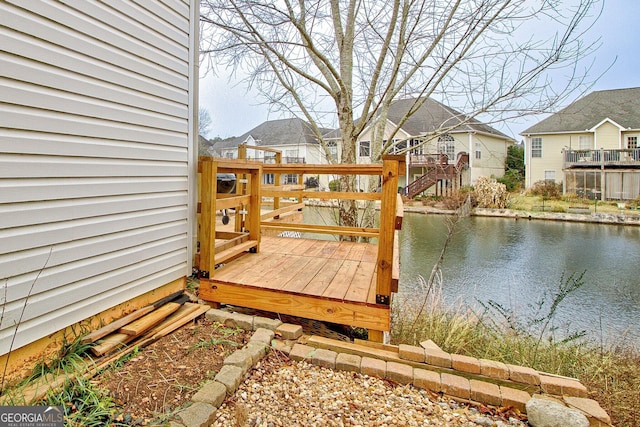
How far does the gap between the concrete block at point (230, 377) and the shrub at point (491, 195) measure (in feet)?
56.5

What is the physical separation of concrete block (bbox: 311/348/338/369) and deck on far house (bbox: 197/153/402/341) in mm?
310

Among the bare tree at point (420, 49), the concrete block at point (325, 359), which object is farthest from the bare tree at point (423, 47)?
the concrete block at point (325, 359)

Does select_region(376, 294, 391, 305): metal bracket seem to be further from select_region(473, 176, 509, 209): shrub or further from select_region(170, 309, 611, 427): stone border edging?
select_region(473, 176, 509, 209): shrub

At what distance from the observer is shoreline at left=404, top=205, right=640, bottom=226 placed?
13.6m

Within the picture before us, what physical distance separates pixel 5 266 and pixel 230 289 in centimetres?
151

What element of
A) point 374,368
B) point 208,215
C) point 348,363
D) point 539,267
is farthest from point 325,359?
point 539,267

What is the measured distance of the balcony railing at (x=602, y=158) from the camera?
682 inches

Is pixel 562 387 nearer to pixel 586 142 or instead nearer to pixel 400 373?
pixel 400 373

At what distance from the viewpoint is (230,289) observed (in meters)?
2.90

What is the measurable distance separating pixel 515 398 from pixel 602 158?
20958 mm

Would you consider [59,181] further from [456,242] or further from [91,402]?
[456,242]

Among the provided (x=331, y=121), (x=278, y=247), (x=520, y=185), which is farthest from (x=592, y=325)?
(x=520, y=185)

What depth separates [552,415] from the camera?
1.86m

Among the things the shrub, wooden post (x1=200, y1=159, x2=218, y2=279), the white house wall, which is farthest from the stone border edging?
the shrub
